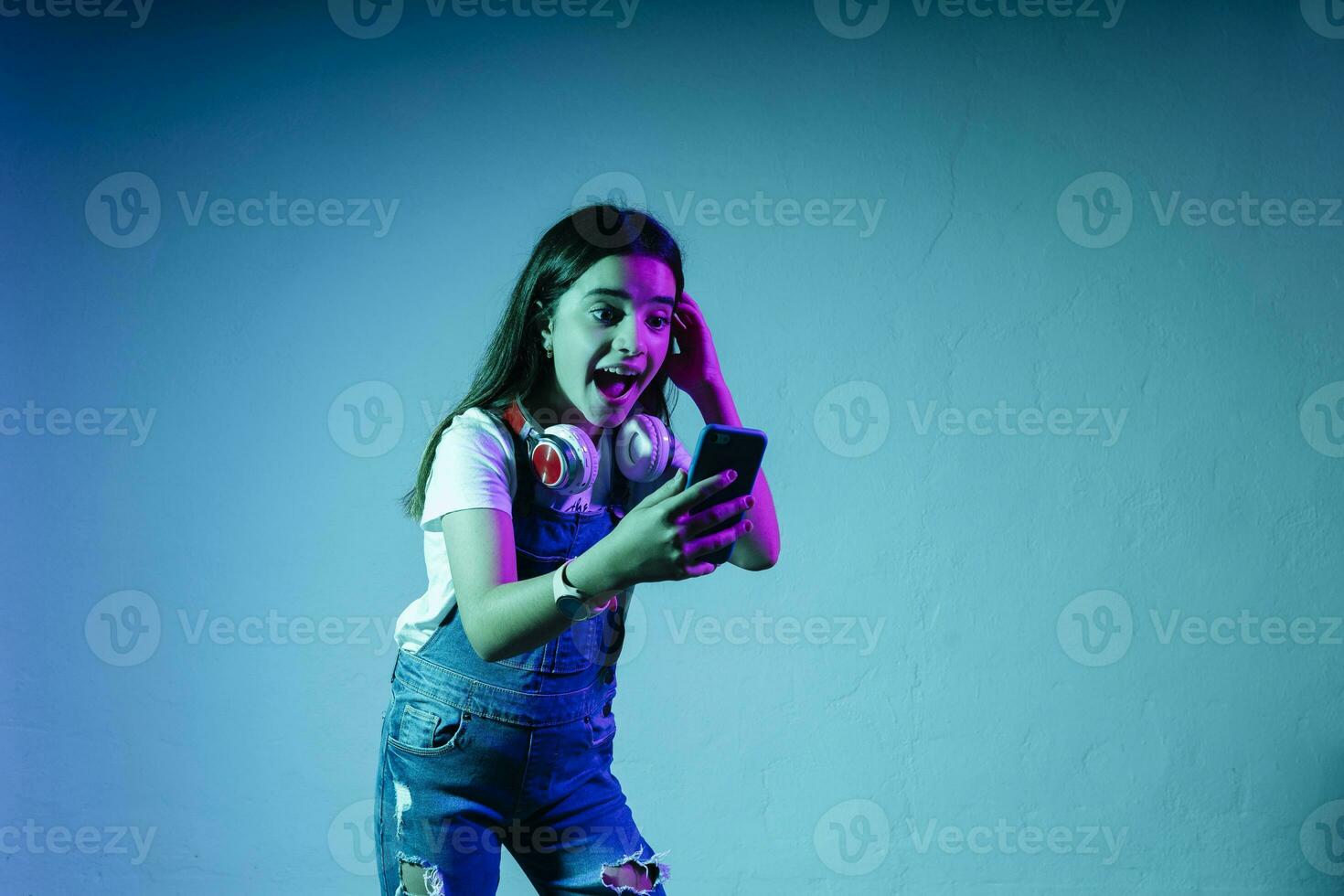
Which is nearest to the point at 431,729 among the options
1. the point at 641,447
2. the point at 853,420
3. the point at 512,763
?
the point at 512,763

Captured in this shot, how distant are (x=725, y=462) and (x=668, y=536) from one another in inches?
4.0

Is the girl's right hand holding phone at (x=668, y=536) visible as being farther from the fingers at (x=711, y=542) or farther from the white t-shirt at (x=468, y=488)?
the white t-shirt at (x=468, y=488)

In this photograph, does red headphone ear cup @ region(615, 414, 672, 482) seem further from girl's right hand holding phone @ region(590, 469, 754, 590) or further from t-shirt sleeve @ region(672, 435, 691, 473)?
girl's right hand holding phone @ region(590, 469, 754, 590)

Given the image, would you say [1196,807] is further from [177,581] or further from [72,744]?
[72,744]

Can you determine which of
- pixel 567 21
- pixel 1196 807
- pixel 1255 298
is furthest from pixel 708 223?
pixel 1196 807

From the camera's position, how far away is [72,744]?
2848 mm

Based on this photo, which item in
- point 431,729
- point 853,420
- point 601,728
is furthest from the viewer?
point 853,420

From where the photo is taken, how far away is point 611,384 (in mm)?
1508

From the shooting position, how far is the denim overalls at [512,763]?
4.74ft

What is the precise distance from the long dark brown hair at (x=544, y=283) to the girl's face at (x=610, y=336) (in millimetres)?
25

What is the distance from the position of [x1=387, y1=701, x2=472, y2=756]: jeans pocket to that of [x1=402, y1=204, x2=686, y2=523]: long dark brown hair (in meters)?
0.31

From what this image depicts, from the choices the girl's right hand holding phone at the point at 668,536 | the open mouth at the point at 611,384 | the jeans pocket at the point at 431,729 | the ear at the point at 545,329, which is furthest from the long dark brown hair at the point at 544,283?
the girl's right hand holding phone at the point at 668,536

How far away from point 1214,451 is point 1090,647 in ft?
1.85

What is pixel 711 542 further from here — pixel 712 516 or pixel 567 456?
pixel 567 456
